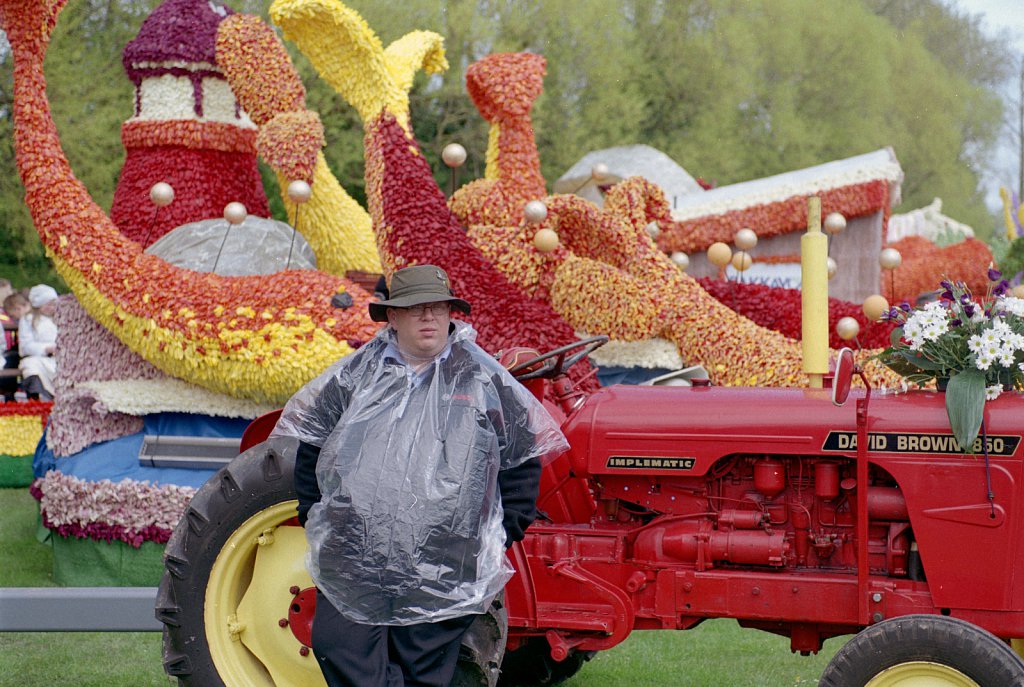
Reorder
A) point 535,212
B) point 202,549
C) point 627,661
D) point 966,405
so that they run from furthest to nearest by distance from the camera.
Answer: point 535,212
point 627,661
point 202,549
point 966,405

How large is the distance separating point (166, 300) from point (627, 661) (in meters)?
2.84

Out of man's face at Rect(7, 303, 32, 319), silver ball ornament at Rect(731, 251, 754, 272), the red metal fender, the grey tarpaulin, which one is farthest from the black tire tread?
man's face at Rect(7, 303, 32, 319)

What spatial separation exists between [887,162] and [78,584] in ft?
24.5

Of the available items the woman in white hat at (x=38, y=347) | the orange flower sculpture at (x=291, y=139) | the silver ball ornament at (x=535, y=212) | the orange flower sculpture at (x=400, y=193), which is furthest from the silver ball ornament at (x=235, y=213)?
the woman in white hat at (x=38, y=347)

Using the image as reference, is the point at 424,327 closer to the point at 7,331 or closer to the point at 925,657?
the point at 925,657

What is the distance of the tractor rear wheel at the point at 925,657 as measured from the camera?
10.2 feet

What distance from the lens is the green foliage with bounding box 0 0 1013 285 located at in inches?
569

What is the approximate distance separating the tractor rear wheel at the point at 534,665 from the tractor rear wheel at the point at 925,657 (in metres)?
1.30

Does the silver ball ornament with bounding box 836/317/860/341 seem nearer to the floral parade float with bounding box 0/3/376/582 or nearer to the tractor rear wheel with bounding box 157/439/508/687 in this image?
the floral parade float with bounding box 0/3/376/582

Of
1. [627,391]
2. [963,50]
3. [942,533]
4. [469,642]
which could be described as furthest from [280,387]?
[963,50]

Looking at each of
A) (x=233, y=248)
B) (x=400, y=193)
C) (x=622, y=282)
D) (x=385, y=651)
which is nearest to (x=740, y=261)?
(x=622, y=282)

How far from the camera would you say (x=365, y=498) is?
303cm

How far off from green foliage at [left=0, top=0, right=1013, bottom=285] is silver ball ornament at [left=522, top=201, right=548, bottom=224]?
898cm

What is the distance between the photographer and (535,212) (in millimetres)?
6449
